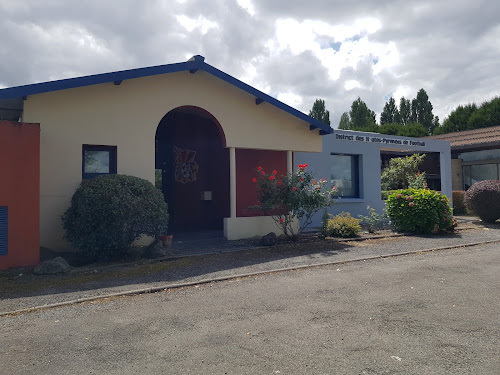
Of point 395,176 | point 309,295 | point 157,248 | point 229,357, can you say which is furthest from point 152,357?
point 395,176

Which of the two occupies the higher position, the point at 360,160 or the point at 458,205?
the point at 360,160

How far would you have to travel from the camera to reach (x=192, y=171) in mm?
14680

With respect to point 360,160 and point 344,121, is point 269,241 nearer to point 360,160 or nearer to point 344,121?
point 360,160

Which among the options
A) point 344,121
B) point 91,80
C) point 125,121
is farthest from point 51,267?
point 344,121

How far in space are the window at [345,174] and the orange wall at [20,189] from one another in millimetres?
10690

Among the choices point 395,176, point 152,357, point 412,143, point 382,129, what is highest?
point 382,129

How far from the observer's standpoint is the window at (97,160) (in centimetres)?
1022

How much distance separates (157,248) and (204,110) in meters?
4.20

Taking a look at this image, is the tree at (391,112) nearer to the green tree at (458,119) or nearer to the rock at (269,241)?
the green tree at (458,119)

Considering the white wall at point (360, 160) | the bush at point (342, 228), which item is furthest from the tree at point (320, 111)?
the bush at point (342, 228)

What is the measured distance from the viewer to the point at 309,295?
6348 millimetres

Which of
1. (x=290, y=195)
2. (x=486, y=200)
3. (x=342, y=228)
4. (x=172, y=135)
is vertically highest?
(x=172, y=135)

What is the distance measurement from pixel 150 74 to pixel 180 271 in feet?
16.2

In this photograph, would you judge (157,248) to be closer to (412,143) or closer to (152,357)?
(152,357)
